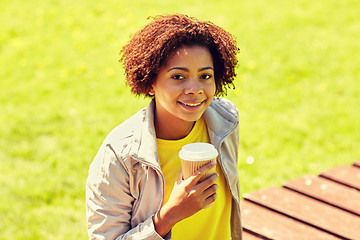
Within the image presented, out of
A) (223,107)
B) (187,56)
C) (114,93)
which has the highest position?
(114,93)

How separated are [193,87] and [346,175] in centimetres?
190

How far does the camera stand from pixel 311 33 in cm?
716

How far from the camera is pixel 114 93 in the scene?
5727 mm

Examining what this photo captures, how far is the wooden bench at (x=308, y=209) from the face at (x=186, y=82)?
106 cm

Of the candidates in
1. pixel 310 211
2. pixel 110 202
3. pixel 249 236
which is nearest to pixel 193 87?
pixel 110 202

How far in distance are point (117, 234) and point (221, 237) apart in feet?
1.89

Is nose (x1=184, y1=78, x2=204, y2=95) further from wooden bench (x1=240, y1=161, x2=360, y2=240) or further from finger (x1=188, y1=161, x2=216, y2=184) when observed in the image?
wooden bench (x1=240, y1=161, x2=360, y2=240)

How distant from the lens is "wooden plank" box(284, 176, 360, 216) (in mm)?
3090

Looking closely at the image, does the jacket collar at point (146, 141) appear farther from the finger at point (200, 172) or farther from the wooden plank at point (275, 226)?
the wooden plank at point (275, 226)

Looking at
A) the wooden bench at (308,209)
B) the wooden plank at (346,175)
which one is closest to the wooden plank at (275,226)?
the wooden bench at (308,209)

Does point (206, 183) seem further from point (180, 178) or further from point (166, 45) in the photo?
point (166, 45)

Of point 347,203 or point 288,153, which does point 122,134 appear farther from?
point 288,153

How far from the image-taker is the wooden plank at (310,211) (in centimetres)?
285

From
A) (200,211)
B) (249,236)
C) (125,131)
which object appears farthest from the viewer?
(249,236)
